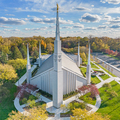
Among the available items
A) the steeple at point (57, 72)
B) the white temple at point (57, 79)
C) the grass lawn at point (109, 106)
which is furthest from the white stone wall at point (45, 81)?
the grass lawn at point (109, 106)

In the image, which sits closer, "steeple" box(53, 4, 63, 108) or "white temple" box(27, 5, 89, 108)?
"steeple" box(53, 4, 63, 108)

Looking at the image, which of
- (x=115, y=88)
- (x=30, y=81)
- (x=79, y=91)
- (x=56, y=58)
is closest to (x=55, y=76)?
(x=56, y=58)

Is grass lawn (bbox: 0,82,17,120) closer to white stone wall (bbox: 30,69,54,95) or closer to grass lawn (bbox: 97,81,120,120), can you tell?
white stone wall (bbox: 30,69,54,95)

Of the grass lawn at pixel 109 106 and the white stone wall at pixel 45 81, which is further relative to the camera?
the white stone wall at pixel 45 81

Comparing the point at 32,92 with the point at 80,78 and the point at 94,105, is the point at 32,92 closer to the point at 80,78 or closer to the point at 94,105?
the point at 80,78

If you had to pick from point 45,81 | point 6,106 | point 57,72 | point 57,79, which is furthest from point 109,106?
point 6,106

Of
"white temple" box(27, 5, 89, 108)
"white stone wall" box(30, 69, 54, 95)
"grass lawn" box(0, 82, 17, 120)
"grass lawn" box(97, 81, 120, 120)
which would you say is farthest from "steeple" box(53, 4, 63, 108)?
"grass lawn" box(0, 82, 17, 120)

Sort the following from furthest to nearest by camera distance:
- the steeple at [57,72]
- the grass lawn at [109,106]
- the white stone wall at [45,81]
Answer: the white stone wall at [45,81] → the grass lawn at [109,106] → the steeple at [57,72]

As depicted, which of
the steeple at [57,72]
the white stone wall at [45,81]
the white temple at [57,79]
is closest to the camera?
the steeple at [57,72]

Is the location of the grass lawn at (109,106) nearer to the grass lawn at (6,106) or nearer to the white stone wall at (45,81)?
the white stone wall at (45,81)

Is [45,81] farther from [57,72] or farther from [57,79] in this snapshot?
[57,72]

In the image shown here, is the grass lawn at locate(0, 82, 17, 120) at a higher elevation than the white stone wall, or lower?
lower
